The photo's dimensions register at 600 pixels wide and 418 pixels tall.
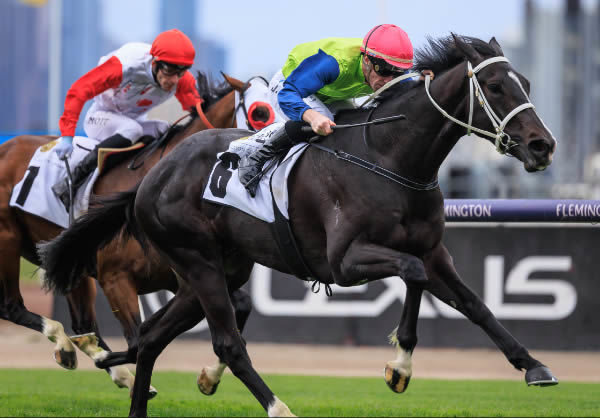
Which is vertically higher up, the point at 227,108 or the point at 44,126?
the point at 227,108

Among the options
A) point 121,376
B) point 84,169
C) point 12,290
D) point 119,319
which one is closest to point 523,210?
point 119,319

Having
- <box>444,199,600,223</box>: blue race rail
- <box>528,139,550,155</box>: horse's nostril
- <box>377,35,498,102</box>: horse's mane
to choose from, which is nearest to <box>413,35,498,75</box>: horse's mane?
<box>377,35,498,102</box>: horse's mane

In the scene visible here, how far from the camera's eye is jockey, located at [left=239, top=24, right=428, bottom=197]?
4.34 m

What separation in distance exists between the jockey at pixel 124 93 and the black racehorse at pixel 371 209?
45.6 inches

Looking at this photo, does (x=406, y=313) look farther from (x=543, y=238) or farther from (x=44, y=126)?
(x=44, y=126)

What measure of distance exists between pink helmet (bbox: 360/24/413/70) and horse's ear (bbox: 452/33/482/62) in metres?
0.27

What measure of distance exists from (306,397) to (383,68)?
122 inches

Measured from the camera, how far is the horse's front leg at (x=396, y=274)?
399 centimetres

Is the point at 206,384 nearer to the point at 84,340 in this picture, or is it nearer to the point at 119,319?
the point at 119,319

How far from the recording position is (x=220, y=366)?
5.44 meters

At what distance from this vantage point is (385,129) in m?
4.36

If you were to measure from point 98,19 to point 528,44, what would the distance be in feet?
34.7

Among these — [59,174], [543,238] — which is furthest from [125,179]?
[543,238]

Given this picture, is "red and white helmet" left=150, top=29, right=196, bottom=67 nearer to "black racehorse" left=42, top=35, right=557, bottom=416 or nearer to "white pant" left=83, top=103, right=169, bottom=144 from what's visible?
"white pant" left=83, top=103, right=169, bottom=144
